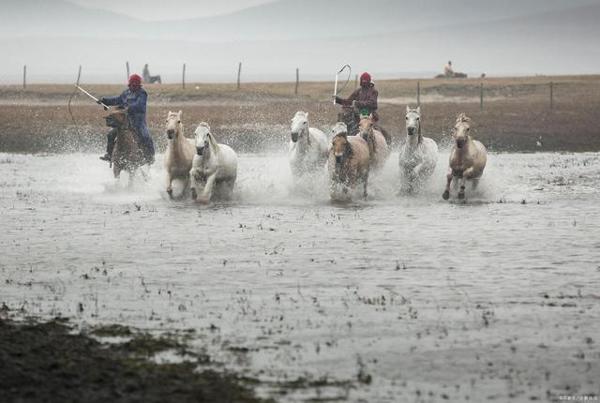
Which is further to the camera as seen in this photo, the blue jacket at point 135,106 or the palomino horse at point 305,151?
the blue jacket at point 135,106

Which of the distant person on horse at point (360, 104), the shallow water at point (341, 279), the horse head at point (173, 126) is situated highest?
the distant person on horse at point (360, 104)

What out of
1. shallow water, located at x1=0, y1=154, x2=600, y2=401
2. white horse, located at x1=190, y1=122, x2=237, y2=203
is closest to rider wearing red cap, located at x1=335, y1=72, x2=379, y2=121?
shallow water, located at x1=0, y1=154, x2=600, y2=401

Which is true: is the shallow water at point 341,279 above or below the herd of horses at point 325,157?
below

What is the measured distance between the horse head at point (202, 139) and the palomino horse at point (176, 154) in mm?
438

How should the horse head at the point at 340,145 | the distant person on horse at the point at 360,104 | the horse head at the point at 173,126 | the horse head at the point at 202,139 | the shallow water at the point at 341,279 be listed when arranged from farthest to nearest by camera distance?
1. the distant person on horse at the point at 360,104
2. the horse head at the point at 340,145
3. the horse head at the point at 173,126
4. the horse head at the point at 202,139
5. the shallow water at the point at 341,279

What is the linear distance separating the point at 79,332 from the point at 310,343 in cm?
205

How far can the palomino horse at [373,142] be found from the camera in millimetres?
24016

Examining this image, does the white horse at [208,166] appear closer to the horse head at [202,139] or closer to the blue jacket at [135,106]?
the horse head at [202,139]

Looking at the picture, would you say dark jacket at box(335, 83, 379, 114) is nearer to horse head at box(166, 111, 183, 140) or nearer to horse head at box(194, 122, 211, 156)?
horse head at box(194, 122, 211, 156)

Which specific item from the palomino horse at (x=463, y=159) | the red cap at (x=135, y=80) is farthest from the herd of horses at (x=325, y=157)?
the red cap at (x=135, y=80)

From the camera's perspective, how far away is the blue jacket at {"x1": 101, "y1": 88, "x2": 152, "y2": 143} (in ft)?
79.9

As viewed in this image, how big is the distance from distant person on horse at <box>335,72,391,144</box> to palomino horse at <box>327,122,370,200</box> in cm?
147

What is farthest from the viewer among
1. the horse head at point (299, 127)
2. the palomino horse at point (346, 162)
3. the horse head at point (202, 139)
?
the horse head at point (299, 127)

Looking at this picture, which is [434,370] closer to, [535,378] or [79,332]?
[535,378]
